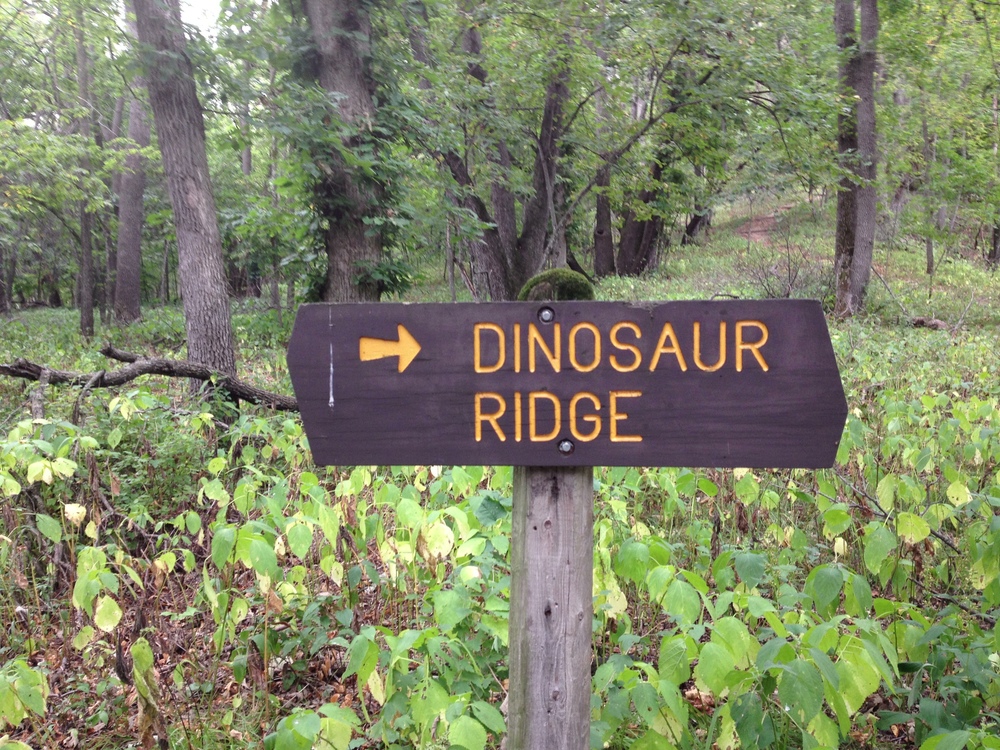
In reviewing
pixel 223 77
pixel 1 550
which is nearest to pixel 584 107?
pixel 223 77

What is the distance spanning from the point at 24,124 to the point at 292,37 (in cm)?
584

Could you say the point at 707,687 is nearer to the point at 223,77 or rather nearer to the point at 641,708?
the point at 641,708

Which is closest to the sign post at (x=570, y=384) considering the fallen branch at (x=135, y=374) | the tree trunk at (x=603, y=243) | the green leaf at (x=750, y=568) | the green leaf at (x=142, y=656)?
the green leaf at (x=750, y=568)

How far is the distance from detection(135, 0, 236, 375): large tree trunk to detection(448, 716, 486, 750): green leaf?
5842mm

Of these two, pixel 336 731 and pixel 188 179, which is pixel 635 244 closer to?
pixel 188 179

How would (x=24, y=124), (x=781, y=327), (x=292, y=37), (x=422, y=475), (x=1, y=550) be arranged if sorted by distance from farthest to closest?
1. (x=24, y=124)
2. (x=292, y=37)
3. (x=422, y=475)
4. (x=1, y=550)
5. (x=781, y=327)

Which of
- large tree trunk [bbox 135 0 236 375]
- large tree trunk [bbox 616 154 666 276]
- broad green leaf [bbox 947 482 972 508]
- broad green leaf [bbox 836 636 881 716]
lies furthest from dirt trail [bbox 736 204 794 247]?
broad green leaf [bbox 836 636 881 716]

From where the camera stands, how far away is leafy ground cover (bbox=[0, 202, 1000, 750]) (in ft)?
6.23

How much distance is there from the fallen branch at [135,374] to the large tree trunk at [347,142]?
2.88 meters

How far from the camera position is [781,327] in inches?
61.9

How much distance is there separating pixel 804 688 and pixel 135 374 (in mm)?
4845

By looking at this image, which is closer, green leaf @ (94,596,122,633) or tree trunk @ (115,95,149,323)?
green leaf @ (94,596,122,633)

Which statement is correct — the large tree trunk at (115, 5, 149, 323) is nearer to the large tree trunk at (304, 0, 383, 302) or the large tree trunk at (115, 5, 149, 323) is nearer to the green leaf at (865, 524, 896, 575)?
the large tree trunk at (304, 0, 383, 302)

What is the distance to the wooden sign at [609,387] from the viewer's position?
157 centimetres
